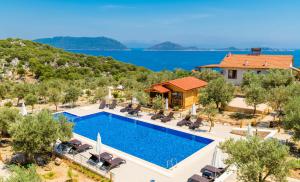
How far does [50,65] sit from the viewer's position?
5812 cm

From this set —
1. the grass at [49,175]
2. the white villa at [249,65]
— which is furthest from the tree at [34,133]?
the white villa at [249,65]

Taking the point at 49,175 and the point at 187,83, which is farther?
the point at 187,83

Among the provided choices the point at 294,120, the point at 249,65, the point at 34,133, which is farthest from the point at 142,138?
the point at 249,65

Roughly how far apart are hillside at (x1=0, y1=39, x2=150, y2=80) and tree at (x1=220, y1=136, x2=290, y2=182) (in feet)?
139

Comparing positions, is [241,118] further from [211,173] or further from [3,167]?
[3,167]

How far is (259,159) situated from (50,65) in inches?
2226

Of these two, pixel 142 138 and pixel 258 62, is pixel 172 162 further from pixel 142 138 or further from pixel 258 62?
pixel 258 62

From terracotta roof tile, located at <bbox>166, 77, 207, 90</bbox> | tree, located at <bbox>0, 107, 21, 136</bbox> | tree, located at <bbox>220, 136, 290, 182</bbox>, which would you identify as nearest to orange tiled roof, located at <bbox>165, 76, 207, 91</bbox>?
terracotta roof tile, located at <bbox>166, 77, 207, 90</bbox>

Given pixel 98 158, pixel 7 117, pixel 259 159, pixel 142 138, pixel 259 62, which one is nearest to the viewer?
pixel 259 159

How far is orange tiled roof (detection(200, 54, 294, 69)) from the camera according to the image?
33.8 meters

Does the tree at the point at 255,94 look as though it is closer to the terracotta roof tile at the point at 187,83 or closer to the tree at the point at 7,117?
the terracotta roof tile at the point at 187,83

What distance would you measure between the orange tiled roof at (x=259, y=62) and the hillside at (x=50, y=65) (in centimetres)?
2293

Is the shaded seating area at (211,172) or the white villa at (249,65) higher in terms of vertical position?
the white villa at (249,65)

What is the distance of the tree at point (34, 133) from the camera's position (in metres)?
13.1
